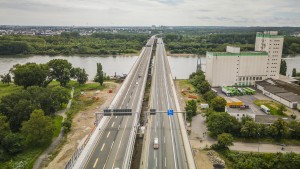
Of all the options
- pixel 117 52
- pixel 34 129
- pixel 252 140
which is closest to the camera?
pixel 34 129

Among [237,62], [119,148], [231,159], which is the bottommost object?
[231,159]

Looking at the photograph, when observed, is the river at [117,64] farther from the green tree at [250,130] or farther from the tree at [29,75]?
the green tree at [250,130]

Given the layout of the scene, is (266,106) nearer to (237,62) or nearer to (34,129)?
(237,62)

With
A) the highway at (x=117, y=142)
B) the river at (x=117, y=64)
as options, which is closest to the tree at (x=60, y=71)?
the river at (x=117, y=64)

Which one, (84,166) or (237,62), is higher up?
(237,62)

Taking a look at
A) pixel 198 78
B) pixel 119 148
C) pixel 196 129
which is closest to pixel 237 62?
pixel 198 78

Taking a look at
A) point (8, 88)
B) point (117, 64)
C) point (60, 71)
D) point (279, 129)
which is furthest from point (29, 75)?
point (279, 129)
